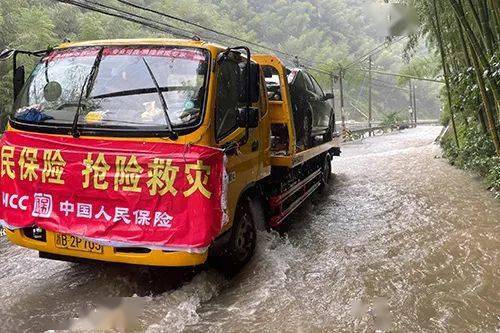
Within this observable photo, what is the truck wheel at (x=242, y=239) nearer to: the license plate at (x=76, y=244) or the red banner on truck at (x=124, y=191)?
the red banner on truck at (x=124, y=191)

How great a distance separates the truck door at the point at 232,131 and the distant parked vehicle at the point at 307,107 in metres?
1.90

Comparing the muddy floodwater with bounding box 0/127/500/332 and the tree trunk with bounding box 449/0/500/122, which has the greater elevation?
the tree trunk with bounding box 449/0/500/122

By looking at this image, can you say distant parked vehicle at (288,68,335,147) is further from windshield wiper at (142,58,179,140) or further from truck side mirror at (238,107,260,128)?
windshield wiper at (142,58,179,140)

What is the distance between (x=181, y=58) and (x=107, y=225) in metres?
1.48

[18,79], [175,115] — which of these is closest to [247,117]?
[175,115]

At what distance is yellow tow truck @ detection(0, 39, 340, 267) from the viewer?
11.3 ft

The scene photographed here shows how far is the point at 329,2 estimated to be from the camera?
251ft

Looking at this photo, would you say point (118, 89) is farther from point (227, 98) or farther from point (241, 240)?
point (241, 240)

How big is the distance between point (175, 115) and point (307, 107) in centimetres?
348

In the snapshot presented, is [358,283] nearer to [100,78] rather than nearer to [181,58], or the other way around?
[181,58]

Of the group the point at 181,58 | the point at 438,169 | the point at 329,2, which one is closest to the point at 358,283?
the point at 181,58

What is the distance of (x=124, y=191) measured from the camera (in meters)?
3.36

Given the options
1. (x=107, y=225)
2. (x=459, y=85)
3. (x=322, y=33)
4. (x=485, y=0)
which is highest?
(x=322, y=33)

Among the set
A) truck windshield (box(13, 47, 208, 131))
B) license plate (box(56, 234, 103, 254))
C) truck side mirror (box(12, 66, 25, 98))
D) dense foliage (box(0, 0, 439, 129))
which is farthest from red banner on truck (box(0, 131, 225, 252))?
dense foliage (box(0, 0, 439, 129))
